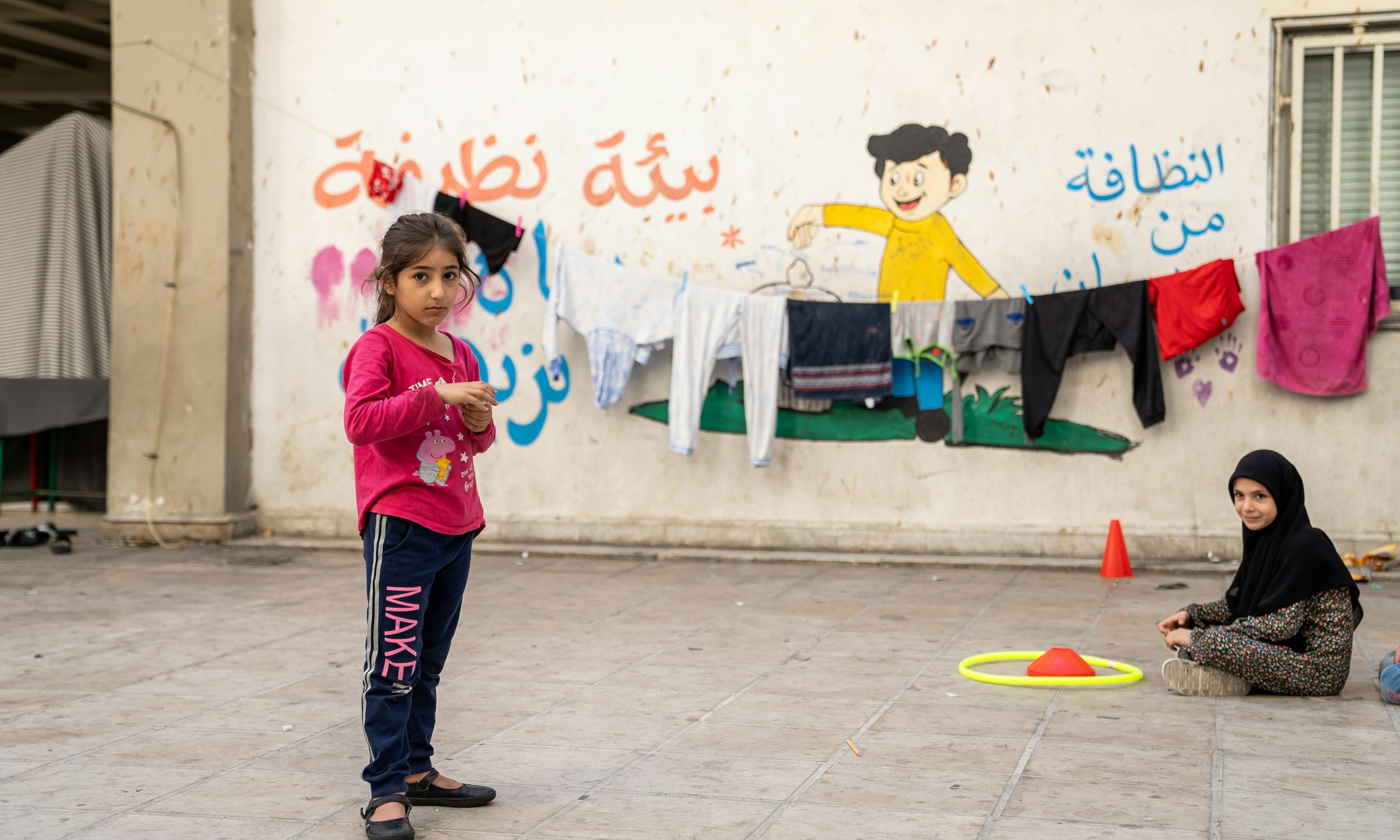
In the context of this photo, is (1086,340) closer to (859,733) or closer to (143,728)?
(859,733)

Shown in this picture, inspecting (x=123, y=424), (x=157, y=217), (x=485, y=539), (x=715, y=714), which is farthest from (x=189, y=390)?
(x=715, y=714)

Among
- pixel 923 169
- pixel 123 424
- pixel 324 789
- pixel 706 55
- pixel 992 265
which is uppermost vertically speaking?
pixel 706 55

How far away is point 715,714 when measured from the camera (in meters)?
4.54

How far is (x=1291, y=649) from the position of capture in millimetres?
4684

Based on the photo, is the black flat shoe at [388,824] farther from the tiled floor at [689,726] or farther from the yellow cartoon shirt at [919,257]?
the yellow cartoon shirt at [919,257]

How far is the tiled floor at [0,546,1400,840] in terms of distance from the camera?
11.1 ft

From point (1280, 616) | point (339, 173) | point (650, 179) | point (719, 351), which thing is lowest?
point (1280, 616)

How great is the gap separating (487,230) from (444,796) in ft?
21.0

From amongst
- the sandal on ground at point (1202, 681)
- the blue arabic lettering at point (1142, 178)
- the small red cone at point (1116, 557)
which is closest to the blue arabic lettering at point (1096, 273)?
the blue arabic lettering at point (1142, 178)

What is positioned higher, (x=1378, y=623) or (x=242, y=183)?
(x=242, y=183)

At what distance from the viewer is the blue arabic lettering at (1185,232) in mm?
8234

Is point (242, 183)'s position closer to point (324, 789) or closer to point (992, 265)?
point (992, 265)

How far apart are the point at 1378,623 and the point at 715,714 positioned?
3.72 meters

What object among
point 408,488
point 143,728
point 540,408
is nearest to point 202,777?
point 143,728
